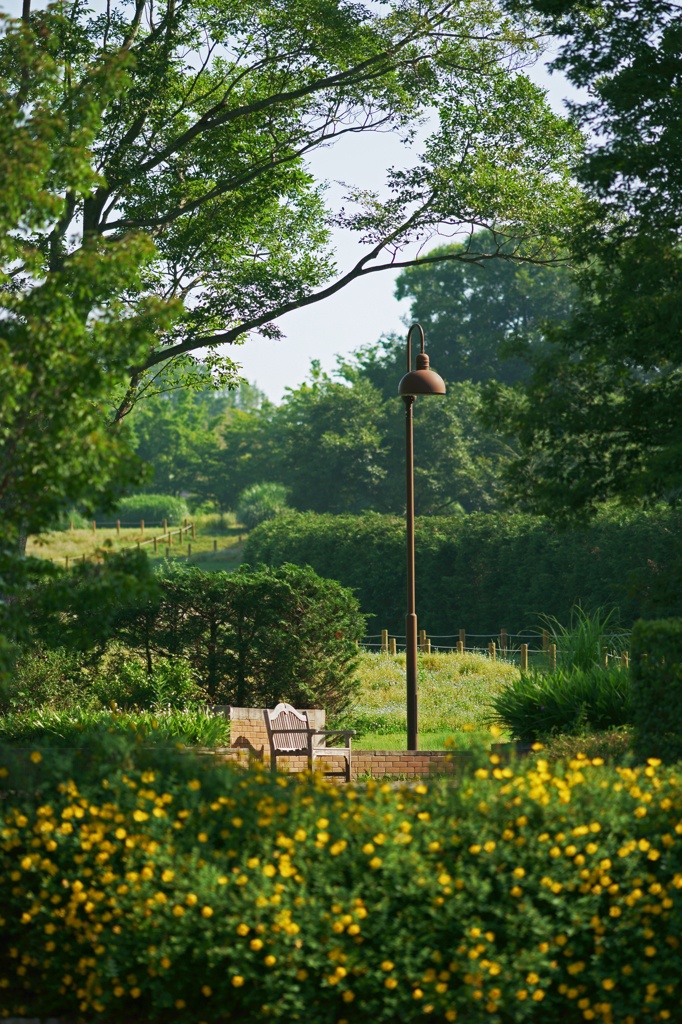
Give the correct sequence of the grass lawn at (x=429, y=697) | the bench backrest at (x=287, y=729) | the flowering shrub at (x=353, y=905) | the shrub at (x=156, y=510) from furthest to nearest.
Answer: the shrub at (x=156, y=510) < the grass lawn at (x=429, y=697) < the bench backrest at (x=287, y=729) < the flowering shrub at (x=353, y=905)

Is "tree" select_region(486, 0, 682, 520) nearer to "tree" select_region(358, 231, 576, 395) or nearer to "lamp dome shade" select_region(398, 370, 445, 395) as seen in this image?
"lamp dome shade" select_region(398, 370, 445, 395)

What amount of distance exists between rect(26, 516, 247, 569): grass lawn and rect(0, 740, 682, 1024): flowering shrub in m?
37.1

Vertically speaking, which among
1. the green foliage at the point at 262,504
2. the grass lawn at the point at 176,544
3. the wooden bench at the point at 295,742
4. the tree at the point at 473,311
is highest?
the tree at the point at 473,311

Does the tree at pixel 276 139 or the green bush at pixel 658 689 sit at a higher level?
the tree at pixel 276 139

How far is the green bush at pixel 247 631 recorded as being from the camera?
10484mm

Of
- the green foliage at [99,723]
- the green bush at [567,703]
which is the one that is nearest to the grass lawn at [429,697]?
the green bush at [567,703]

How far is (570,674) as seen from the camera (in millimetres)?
8758

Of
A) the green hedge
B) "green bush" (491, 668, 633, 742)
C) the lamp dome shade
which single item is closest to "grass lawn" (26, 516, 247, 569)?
the green hedge

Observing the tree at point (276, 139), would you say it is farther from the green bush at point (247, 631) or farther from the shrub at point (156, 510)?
the shrub at point (156, 510)

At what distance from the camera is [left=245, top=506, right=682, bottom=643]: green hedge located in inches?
753

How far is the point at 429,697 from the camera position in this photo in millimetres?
14008

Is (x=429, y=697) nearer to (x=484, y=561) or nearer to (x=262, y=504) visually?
(x=484, y=561)

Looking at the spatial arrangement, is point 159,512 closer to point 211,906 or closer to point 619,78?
point 619,78

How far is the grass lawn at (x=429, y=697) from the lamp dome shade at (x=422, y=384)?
376cm
